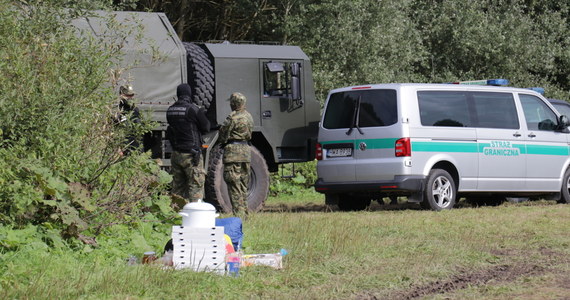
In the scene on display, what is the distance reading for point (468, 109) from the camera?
1527 centimetres

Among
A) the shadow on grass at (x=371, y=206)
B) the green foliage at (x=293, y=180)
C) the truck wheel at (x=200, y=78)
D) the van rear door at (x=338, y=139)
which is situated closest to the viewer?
the van rear door at (x=338, y=139)

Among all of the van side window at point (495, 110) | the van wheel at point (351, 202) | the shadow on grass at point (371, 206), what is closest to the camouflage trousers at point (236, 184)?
the shadow on grass at point (371, 206)

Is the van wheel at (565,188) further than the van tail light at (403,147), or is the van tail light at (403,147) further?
the van wheel at (565,188)

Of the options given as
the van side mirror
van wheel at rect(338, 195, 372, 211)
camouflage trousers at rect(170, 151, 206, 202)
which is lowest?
van wheel at rect(338, 195, 372, 211)

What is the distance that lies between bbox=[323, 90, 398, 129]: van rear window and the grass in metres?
2.67

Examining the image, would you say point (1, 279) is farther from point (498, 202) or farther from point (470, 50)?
point (470, 50)

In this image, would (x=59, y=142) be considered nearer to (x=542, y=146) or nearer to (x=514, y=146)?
(x=514, y=146)

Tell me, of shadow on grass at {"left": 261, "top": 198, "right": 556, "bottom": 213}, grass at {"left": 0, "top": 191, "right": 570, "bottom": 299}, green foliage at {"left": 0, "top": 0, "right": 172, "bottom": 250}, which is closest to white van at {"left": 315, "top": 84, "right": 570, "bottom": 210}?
shadow on grass at {"left": 261, "top": 198, "right": 556, "bottom": 213}

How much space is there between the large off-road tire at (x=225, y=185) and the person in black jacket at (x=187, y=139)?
1504mm

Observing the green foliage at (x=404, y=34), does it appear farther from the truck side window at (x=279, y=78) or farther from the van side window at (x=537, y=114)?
the van side window at (x=537, y=114)

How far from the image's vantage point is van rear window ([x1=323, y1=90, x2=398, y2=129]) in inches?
572

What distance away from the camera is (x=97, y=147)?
9.32 m

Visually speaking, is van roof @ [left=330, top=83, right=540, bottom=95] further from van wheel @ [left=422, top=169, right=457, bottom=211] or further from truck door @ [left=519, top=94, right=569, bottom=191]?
van wheel @ [left=422, top=169, right=457, bottom=211]

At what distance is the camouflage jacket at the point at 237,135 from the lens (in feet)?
42.3
